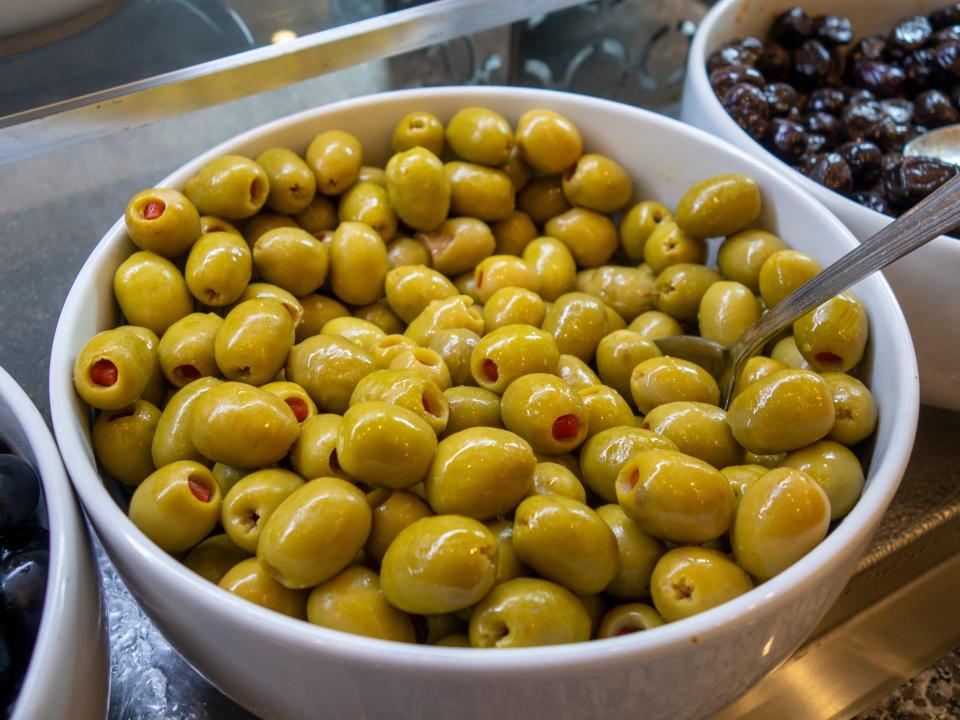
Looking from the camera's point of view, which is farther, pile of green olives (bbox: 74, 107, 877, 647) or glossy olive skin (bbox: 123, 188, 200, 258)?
glossy olive skin (bbox: 123, 188, 200, 258)

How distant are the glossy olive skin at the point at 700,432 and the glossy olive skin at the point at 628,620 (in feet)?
0.51

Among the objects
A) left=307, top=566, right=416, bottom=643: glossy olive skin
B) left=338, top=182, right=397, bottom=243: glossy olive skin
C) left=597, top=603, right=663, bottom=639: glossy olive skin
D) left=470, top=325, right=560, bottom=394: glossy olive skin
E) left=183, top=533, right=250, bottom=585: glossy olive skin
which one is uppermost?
left=338, top=182, right=397, bottom=243: glossy olive skin

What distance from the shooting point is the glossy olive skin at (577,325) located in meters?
0.90

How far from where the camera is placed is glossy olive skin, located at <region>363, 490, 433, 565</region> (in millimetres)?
681

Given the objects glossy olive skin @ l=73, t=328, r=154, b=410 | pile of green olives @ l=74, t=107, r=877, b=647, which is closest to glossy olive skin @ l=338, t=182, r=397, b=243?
pile of green olives @ l=74, t=107, r=877, b=647

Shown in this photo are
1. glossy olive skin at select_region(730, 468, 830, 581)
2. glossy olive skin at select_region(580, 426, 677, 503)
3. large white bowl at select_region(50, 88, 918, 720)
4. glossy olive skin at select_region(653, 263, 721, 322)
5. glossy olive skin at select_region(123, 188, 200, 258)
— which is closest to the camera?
large white bowl at select_region(50, 88, 918, 720)

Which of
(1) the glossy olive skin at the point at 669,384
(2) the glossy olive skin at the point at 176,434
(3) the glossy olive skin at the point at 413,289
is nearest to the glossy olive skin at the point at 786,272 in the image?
(1) the glossy olive skin at the point at 669,384

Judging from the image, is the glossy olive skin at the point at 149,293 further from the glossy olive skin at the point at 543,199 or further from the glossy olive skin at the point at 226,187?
the glossy olive skin at the point at 543,199

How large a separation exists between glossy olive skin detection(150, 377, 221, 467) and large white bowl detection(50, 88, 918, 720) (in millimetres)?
55

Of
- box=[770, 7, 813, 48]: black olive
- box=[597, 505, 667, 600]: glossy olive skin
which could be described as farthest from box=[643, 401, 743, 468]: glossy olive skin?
box=[770, 7, 813, 48]: black olive

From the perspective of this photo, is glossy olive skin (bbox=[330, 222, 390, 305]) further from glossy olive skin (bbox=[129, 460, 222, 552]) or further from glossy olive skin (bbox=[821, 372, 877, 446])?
glossy olive skin (bbox=[821, 372, 877, 446])

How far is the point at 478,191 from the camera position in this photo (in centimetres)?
101

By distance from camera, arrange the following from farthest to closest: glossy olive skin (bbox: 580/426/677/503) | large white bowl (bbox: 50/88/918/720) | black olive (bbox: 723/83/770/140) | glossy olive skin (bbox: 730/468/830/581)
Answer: black olive (bbox: 723/83/770/140)
glossy olive skin (bbox: 580/426/677/503)
glossy olive skin (bbox: 730/468/830/581)
large white bowl (bbox: 50/88/918/720)

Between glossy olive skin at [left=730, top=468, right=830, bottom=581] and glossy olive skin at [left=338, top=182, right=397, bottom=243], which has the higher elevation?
glossy olive skin at [left=338, top=182, right=397, bottom=243]
